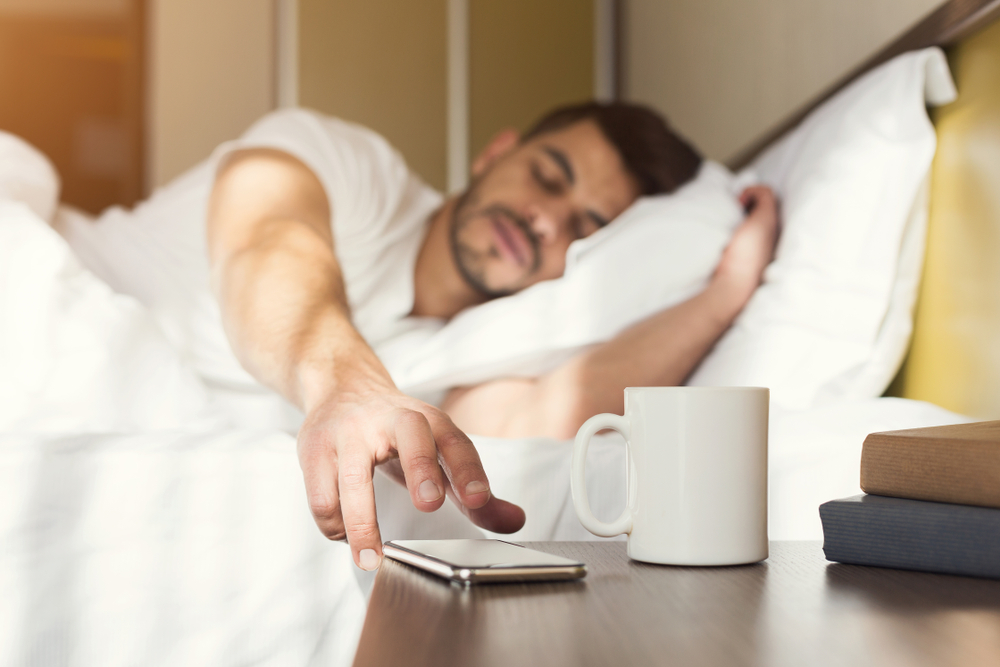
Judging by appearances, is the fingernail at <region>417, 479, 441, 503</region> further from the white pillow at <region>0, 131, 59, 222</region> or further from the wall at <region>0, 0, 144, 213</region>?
the wall at <region>0, 0, 144, 213</region>

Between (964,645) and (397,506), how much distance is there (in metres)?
0.42

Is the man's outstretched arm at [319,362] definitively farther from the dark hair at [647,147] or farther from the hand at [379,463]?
the dark hair at [647,147]

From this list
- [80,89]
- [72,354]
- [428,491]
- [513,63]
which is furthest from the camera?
[513,63]

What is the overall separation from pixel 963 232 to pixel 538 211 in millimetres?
648

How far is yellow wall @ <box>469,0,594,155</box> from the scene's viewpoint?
7.67 feet

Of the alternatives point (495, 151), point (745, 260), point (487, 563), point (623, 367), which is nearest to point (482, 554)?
point (487, 563)

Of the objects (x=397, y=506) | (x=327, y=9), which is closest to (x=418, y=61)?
(x=327, y=9)

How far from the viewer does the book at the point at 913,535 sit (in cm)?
35

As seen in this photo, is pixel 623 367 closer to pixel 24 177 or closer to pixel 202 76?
pixel 24 177

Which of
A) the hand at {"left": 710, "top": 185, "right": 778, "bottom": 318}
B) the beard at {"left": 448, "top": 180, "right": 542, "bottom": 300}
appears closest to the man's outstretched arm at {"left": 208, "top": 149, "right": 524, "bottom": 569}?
the beard at {"left": 448, "top": 180, "right": 542, "bottom": 300}

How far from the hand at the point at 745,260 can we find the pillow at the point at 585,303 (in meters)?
0.03

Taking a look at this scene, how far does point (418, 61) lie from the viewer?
2352 mm

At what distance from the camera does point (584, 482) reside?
1.41ft

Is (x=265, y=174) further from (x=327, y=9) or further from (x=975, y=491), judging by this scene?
(x=327, y=9)
